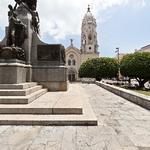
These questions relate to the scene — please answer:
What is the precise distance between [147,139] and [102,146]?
1.02 metres

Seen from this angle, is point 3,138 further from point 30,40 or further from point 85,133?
point 30,40

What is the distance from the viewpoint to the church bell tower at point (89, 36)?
305 ft

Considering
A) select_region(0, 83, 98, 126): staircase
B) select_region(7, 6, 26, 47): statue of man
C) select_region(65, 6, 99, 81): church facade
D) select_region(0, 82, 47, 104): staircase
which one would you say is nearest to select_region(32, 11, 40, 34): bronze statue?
select_region(7, 6, 26, 47): statue of man

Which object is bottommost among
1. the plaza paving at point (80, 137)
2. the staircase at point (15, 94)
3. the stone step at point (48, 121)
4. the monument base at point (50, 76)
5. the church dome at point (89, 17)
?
the plaza paving at point (80, 137)

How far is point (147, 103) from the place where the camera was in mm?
9203

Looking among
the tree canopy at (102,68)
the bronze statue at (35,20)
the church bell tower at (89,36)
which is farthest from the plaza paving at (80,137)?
the church bell tower at (89,36)

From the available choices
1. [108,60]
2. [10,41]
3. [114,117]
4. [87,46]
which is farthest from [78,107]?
[87,46]

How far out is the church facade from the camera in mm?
90312

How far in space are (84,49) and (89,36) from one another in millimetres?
4971

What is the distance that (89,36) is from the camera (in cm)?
9419

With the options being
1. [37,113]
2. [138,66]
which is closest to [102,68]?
[138,66]

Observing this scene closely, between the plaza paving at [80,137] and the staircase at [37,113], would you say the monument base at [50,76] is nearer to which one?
the staircase at [37,113]

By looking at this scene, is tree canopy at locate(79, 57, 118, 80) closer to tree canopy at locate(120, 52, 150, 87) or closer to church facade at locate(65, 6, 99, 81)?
tree canopy at locate(120, 52, 150, 87)

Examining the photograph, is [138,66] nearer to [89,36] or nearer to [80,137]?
[80,137]
